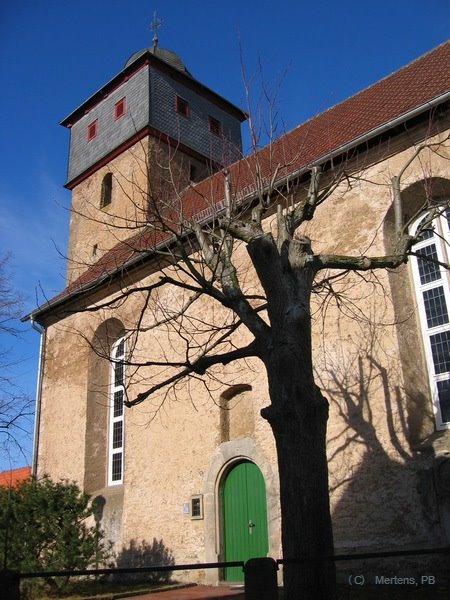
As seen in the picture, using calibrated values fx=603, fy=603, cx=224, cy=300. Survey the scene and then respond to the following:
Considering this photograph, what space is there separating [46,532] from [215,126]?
15634mm

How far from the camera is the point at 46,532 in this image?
11.0m

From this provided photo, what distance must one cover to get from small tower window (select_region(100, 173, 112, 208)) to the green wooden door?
1148cm

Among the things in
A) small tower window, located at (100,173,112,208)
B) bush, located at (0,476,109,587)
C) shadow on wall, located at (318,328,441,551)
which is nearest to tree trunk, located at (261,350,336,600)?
shadow on wall, located at (318,328,441,551)

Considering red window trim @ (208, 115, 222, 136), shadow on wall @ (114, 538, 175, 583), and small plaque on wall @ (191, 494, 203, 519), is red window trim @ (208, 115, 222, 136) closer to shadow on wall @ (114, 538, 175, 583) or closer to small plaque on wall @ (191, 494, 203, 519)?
small plaque on wall @ (191, 494, 203, 519)

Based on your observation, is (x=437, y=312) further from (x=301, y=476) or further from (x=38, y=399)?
(x=38, y=399)

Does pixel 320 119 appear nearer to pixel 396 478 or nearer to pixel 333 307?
pixel 333 307

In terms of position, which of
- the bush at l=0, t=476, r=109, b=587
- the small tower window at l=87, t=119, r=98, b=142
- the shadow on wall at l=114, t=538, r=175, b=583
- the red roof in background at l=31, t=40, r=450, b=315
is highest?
the small tower window at l=87, t=119, r=98, b=142

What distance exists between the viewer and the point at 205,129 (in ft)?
69.9

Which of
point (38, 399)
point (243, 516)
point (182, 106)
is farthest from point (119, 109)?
point (243, 516)

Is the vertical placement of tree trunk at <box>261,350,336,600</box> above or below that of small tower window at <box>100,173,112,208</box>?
below

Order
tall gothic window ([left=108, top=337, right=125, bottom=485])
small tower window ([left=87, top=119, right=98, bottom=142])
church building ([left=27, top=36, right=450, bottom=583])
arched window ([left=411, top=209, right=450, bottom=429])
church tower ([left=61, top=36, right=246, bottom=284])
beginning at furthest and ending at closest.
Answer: small tower window ([left=87, top=119, right=98, bottom=142]), church tower ([left=61, top=36, right=246, bottom=284]), tall gothic window ([left=108, top=337, right=125, bottom=485]), arched window ([left=411, top=209, right=450, bottom=429]), church building ([left=27, top=36, right=450, bottom=583])

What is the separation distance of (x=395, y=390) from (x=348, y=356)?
3.34ft

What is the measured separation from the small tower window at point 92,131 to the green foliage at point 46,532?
44.8 feet

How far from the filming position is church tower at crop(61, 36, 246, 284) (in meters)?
19.0
